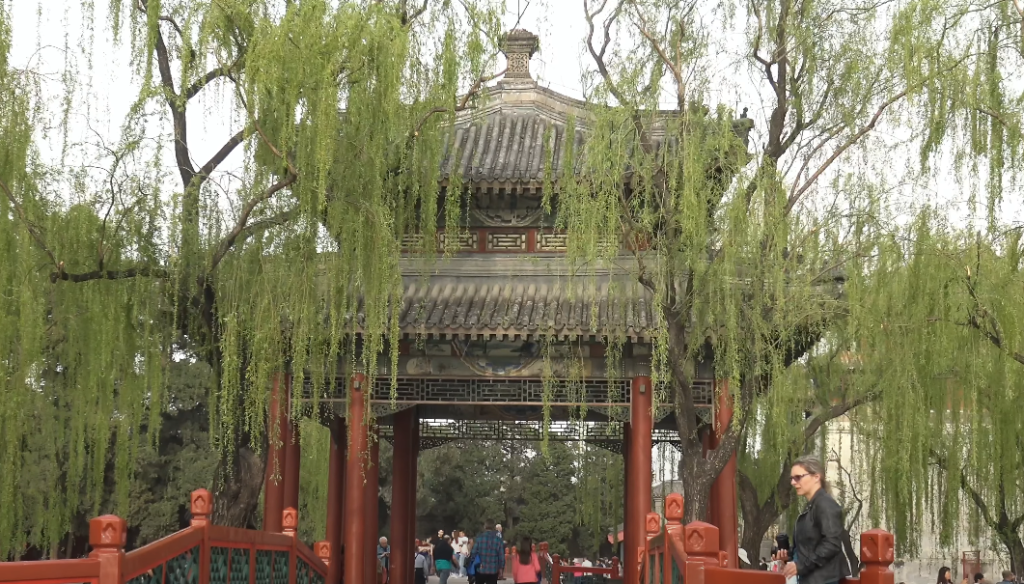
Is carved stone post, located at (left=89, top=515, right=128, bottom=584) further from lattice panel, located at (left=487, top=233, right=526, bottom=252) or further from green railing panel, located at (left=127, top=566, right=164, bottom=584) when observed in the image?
lattice panel, located at (left=487, top=233, right=526, bottom=252)

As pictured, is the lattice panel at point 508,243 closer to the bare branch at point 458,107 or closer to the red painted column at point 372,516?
the red painted column at point 372,516

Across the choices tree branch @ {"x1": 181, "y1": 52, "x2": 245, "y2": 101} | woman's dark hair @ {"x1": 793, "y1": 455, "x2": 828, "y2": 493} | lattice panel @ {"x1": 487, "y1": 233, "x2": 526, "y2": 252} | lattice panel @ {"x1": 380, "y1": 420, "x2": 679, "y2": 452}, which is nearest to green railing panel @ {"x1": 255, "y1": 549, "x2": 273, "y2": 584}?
tree branch @ {"x1": 181, "y1": 52, "x2": 245, "y2": 101}

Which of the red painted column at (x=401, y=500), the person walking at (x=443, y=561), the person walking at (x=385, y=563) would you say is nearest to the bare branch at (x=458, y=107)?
the red painted column at (x=401, y=500)

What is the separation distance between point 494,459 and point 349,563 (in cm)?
2698

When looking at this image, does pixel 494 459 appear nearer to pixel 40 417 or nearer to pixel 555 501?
pixel 555 501

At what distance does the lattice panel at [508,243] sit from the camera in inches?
511

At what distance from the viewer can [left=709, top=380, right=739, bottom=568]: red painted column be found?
1145 cm

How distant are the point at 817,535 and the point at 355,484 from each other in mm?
7188

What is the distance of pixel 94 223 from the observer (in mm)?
8727

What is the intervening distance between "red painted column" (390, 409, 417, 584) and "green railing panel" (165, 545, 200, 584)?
8101 mm

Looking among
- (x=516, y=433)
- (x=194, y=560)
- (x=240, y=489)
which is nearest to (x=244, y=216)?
(x=240, y=489)

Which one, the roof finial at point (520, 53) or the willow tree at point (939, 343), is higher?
the roof finial at point (520, 53)

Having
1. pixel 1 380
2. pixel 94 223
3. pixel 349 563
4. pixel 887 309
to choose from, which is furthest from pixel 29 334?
pixel 887 309

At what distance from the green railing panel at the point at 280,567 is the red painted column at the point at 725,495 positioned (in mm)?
4462
